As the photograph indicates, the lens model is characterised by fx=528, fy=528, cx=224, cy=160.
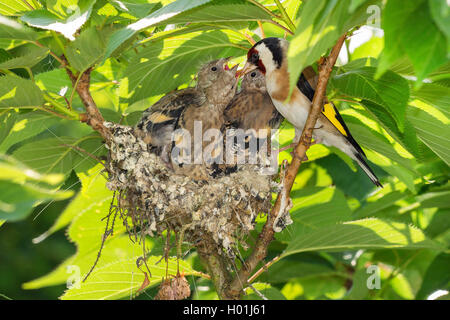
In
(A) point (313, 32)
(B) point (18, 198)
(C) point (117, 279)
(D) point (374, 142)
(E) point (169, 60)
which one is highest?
(E) point (169, 60)

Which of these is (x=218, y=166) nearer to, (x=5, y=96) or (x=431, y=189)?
(x=431, y=189)

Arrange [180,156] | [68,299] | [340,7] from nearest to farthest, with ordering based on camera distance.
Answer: [340,7] < [68,299] < [180,156]

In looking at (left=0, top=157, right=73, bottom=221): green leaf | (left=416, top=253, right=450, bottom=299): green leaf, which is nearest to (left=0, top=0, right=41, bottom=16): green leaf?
(left=0, top=157, right=73, bottom=221): green leaf

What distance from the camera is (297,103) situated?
2590 mm

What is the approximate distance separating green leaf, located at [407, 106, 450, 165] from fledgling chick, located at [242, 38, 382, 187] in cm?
46

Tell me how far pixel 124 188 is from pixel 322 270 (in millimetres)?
1212

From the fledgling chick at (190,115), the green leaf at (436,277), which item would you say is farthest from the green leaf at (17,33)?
the green leaf at (436,277)

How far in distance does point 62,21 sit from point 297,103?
1239 mm

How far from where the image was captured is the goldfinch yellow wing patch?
93.5 inches

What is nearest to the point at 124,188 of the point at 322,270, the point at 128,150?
the point at 128,150

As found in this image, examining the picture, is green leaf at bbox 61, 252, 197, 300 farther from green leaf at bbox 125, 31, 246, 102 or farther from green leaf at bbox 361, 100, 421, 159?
green leaf at bbox 361, 100, 421, 159

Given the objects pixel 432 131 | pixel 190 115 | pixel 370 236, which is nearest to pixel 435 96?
pixel 432 131

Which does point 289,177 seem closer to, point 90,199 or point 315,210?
point 315,210

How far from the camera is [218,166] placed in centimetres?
304
